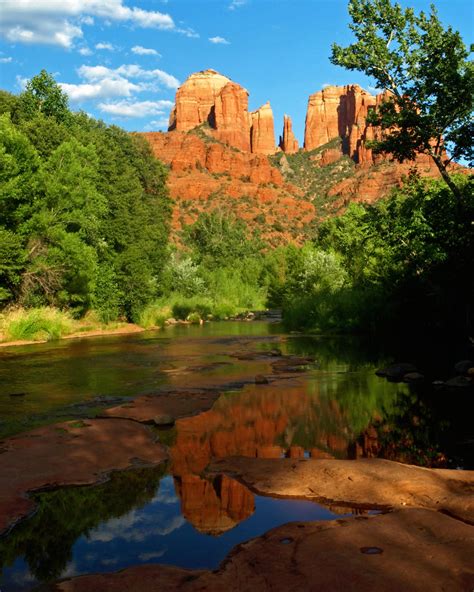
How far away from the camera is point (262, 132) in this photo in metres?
179

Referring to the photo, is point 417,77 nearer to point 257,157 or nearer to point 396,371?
point 396,371

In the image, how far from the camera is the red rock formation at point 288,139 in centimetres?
17962

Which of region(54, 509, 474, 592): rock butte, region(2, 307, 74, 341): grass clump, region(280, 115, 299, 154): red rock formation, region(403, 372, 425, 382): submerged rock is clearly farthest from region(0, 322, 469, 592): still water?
region(280, 115, 299, 154): red rock formation

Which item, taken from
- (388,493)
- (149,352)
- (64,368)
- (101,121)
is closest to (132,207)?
(101,121)

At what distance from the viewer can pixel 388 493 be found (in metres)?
6.11

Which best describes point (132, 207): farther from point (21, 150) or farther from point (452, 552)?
point (452, 552)

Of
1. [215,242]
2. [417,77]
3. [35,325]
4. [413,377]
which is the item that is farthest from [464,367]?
[215,242]

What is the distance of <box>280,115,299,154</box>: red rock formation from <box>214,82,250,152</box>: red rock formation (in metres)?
13.2

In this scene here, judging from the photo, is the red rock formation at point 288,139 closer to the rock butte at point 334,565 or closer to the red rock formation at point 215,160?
the red rock formation at point 215,160

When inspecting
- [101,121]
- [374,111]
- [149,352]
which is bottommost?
[149,352]

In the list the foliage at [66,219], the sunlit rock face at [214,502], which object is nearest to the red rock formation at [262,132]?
the foliage at [66,219]

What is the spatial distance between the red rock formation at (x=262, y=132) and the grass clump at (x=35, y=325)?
500ft

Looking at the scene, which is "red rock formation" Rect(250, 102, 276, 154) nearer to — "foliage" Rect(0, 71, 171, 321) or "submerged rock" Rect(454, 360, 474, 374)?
"foliage" Rect(0, 71, 171, 321)

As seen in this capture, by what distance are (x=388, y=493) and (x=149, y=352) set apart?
1850cm
